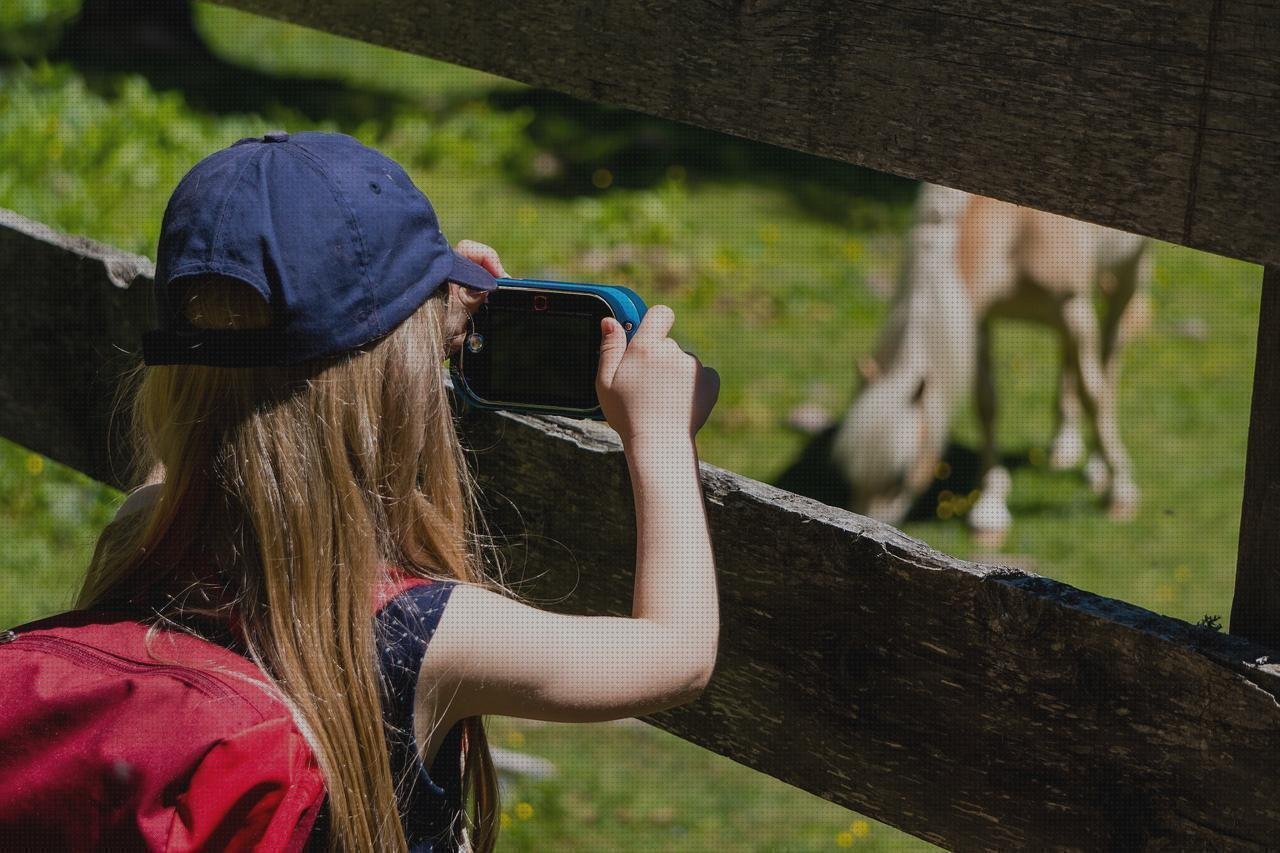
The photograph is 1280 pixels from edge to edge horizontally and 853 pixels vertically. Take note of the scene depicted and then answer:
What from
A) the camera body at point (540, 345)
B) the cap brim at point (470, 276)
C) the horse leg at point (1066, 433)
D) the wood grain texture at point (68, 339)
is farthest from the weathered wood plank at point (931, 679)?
the horse leg at point (1066, 433)

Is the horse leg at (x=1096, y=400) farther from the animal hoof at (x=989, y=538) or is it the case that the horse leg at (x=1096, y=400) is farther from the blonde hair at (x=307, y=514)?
the blonde hair at (x=307, y=514)

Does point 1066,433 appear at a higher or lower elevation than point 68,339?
lower

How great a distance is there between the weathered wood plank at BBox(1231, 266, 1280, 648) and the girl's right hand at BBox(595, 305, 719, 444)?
1.62 feet

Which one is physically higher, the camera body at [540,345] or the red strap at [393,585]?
the camera body at [540,345]

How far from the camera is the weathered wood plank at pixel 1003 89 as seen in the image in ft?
3.48

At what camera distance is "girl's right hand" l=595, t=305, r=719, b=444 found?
4.39 ft

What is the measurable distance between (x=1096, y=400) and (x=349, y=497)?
5.03m

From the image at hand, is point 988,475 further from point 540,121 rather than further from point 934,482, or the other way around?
point 540,121

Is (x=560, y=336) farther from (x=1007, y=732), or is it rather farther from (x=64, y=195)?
(x=64, y=195)

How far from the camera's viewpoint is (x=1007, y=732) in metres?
1.34

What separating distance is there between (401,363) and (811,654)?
536 millimetres

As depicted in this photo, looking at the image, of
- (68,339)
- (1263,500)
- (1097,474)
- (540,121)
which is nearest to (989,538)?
(1097,474)

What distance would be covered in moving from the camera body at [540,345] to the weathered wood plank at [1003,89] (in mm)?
215

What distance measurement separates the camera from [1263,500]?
1.22 metres
